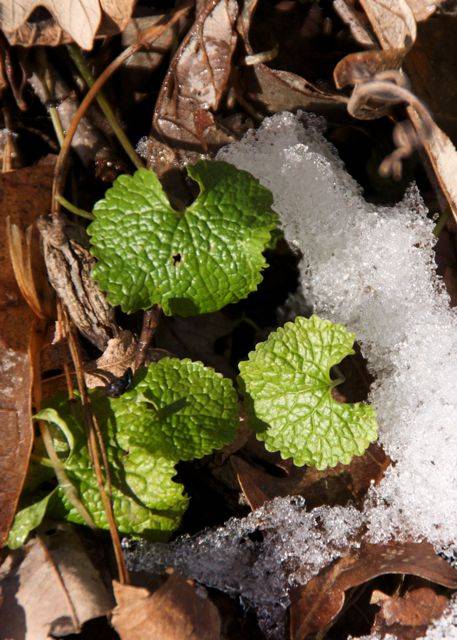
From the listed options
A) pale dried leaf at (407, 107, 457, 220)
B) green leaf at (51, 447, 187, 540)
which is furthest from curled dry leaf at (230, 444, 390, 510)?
pale dried leaf at (407, 107, 457, 220)

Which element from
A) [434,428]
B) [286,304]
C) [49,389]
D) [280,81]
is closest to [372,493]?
[434,428]

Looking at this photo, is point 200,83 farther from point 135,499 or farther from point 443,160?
point 135,499

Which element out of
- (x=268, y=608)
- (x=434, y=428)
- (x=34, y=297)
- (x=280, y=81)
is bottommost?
(x=268, y=608)

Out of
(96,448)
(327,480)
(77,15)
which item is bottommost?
(327,480)

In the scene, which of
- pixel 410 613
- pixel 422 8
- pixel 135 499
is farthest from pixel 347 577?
pixel 422 8

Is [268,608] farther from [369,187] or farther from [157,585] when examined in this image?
[369,187]

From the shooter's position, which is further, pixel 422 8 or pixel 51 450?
pixel 422 8
